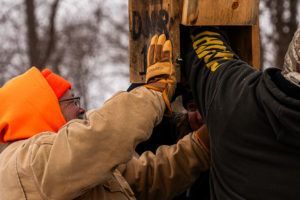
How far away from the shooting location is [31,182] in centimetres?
236

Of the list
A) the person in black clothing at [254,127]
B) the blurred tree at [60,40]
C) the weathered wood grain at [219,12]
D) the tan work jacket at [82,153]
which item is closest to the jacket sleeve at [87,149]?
the tan work jacket at [82,153]

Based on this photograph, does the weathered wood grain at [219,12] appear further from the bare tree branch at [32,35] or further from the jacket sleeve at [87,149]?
the bare tree branch at [32,35]

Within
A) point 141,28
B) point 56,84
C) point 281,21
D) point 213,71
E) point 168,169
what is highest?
point 141,28

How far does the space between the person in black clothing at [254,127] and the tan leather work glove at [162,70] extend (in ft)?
0.83

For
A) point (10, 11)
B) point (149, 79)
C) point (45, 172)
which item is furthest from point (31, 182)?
point (10, 11)

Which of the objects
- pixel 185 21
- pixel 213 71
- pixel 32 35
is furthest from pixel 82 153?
pixel 32 35

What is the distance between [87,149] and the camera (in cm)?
230

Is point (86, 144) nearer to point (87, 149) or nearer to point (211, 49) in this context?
point (87, 149)

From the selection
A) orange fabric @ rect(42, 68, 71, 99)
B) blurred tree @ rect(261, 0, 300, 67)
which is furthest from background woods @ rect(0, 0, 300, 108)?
orange fabric @ rect(42, 68, 71, 99)

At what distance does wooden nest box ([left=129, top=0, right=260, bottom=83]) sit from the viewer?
2535mm

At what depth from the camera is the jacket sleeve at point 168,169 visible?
2.92 metres

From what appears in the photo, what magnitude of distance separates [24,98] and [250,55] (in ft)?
3.43

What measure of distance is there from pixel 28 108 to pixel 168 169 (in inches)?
30.4

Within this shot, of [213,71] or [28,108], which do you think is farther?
[28,108]
